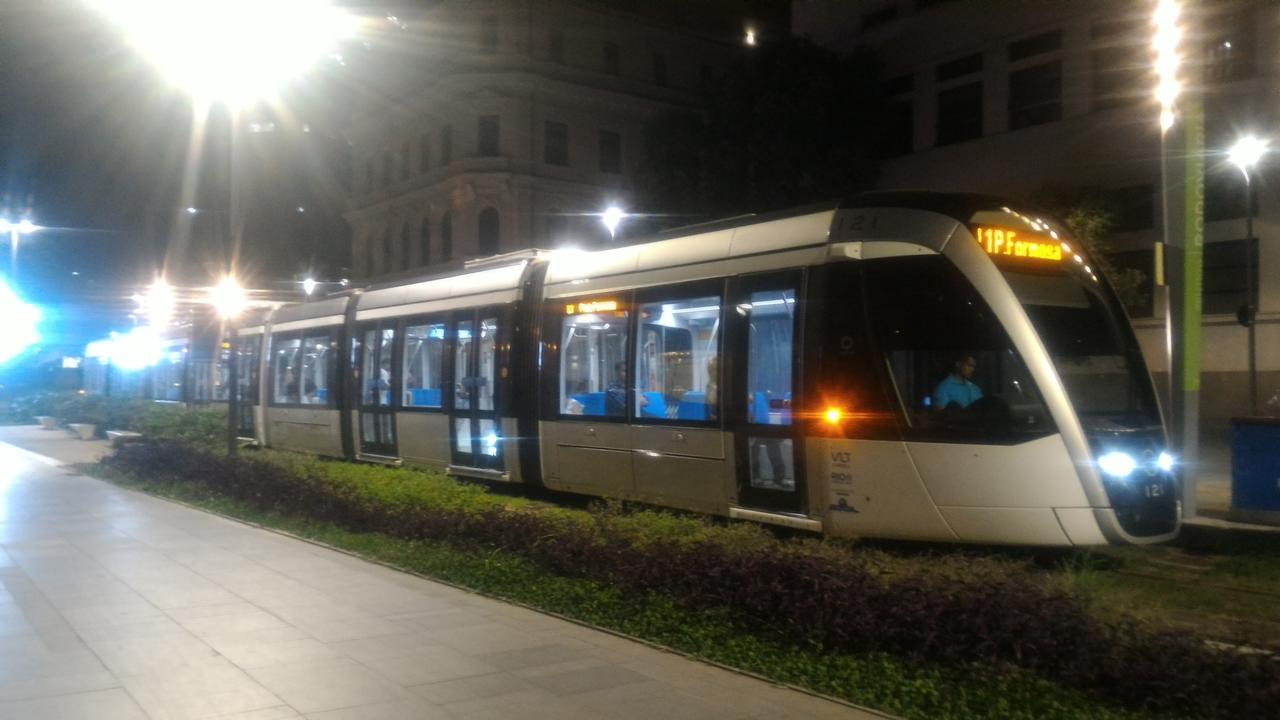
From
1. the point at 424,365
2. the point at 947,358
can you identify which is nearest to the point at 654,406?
the point at 947,358

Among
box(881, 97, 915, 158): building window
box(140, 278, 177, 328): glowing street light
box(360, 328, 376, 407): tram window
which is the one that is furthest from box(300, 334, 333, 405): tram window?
box(881, 97, 915, 158): building window

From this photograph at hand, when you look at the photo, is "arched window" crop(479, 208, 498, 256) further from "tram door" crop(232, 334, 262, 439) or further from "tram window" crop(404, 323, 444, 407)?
"tram window" crop(404, 323, 444, 407)

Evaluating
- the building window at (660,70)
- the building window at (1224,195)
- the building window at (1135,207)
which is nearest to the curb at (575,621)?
the building window at (1135,207)

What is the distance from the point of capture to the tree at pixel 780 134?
32.2 metres

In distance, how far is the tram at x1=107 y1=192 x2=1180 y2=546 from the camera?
9.58 m

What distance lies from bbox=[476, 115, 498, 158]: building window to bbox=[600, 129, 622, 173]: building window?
4.97m

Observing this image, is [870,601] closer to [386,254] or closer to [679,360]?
[679,360]

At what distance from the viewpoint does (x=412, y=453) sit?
61.0 ft

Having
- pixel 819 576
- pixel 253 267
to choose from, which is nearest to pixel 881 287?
pixel 819 576

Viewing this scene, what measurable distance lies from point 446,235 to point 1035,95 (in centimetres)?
2690

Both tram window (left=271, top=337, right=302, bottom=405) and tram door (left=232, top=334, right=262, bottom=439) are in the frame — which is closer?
tram window (left=271, top=337, right=302, bottom=405)

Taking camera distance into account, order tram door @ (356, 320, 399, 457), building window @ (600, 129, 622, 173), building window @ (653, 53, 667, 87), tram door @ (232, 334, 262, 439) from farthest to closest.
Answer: building window @ (653, 53, 667, 87), building window @ (600, 129, 622, 173), tram door @ (232, 334, 262, 439), tram door @ (356, 320, 399, 457)

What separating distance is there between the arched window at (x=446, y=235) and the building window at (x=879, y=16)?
20297 mm

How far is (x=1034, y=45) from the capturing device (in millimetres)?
29672
